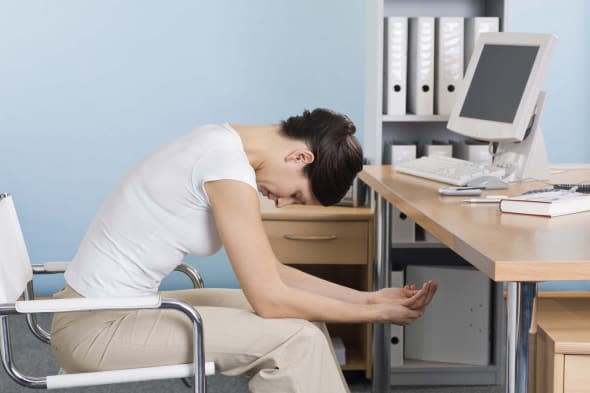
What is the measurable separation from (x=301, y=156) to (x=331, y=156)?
0.07m

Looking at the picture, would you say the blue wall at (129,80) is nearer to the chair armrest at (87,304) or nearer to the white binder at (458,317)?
the white binder at (458,317)

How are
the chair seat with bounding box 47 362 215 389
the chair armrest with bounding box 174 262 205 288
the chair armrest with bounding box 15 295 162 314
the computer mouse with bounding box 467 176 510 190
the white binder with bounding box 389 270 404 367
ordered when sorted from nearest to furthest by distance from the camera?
the chair armrest with bounding box 15 295 162 314
the chair seat with bounding box 47 362 215 389
the chair armrest with bounding box 174 262 205 288
the computer mouse with bounding box 467 176 510 190
the white binder with bounding box 389 270 404 367

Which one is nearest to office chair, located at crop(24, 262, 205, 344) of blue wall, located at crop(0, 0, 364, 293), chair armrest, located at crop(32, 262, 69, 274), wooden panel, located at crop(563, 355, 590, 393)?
chair armrest, located at crop(32, 262, 69, 274)

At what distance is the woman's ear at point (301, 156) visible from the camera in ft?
6.86

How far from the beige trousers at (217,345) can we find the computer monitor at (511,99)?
3.80 feet

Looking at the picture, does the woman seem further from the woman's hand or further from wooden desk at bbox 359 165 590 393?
wooden desk at bbox 359 165 590 393

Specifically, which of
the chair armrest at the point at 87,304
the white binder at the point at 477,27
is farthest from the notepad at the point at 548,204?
the white binder at the point at 477,27

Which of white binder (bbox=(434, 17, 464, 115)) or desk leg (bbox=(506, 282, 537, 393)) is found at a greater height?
white binder (bbox=(434, 17, 464, 115))

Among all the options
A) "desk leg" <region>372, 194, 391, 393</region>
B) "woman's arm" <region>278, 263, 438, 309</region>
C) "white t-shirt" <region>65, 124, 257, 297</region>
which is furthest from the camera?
"desk leg" <region>372, 194, 391, 393</region>

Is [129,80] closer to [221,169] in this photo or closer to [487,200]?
[487,200]

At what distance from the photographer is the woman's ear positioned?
2.09m

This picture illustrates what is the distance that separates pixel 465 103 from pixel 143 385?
152 centimetres

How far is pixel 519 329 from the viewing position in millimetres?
1575

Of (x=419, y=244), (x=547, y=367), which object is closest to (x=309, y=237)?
(x=419, y=244)
